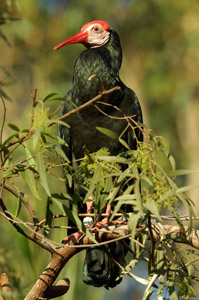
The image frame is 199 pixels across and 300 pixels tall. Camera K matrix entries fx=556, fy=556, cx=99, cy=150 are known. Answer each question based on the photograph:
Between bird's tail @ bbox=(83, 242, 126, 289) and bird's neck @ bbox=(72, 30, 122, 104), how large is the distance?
1.04 metres

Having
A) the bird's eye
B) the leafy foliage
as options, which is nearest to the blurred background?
the bird's eye

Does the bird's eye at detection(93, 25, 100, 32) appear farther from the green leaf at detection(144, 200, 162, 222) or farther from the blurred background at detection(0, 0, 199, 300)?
the blurred background at detection(0, 0, 199, 300)

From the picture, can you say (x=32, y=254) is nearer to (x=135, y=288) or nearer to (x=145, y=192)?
(x=145, y=192)

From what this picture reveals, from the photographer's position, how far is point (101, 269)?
3498 mm

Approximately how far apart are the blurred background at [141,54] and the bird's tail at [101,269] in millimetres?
3983

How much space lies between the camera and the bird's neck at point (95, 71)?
3846mm

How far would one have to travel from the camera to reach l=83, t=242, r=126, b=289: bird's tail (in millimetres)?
3471

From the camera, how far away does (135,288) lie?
632 centimetres

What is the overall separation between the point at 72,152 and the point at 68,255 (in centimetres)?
142

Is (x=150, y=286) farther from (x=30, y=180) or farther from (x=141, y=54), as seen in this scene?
(x=141, y=54)

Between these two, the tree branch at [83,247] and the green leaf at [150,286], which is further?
the tree branch at [83,247]

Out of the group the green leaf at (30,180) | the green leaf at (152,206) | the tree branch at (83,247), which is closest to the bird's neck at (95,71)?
the tree branch at (83,247)

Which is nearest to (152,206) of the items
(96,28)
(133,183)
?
(133,183)

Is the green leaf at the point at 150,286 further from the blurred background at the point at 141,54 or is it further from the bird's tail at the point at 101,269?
the blurred background at the point at 141,54
